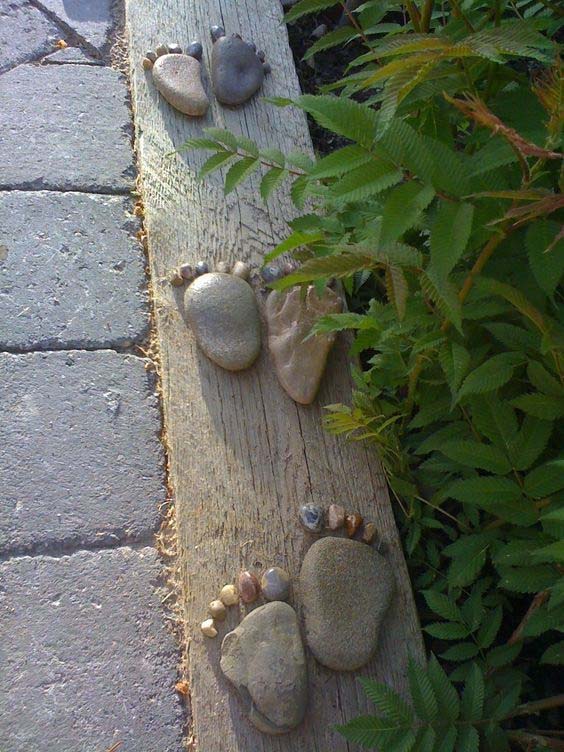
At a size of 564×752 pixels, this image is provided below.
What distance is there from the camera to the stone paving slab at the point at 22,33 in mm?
2949

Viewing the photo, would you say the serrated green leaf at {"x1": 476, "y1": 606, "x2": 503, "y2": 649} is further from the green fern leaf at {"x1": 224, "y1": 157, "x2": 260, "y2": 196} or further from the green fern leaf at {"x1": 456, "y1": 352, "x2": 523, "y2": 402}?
the green fern leaf at {"x1": 224, "y1": 157, "x2": 260, "y2": 196}

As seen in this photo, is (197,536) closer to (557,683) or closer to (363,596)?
(363,596)

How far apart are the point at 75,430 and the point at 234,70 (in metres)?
1.43

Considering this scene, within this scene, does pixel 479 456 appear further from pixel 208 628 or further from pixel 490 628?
pixel 208 628

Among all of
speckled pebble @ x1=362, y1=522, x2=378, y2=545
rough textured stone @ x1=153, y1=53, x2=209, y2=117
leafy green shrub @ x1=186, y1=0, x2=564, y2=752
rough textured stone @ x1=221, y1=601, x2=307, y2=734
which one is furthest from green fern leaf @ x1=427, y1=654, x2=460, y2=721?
rough textured stone @ x1=153, y1=53, x2=209, y2=117

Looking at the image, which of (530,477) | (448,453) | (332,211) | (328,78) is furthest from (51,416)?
(328,78)

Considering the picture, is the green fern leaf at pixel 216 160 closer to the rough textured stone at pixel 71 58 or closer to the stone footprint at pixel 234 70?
the stone footprint at pixel 234 70

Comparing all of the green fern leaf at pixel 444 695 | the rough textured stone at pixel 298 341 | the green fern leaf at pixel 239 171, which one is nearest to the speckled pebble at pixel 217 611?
the green fern leaf at pixel 444 695

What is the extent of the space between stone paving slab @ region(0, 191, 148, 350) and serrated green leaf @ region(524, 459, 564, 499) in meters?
1.20

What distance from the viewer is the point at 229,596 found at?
1.89 m

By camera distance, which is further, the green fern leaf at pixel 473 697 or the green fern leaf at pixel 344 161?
the green fern leaf at pixel 473 697

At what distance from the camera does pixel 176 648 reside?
1.90m

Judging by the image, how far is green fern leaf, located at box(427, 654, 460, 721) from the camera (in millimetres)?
1610

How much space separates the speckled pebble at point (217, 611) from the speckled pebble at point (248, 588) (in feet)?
0.17
